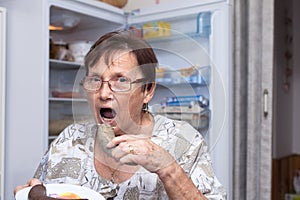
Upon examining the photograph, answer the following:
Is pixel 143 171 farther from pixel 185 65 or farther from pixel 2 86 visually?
pixel 2 86


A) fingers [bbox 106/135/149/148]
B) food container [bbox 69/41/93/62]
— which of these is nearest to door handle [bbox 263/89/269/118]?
food container [bbox 69/41/93/62]

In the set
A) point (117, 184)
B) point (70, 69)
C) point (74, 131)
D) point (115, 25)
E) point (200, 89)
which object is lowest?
point (117, 184)

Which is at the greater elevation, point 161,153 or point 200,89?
point 200,89

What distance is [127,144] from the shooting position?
0.83 metres

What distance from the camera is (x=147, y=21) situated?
215cm

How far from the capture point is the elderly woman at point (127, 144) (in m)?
0.88

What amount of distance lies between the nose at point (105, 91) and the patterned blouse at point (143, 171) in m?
0.16

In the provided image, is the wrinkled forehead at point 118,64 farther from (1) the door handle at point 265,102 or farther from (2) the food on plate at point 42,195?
(1) the door handle at point 265,102

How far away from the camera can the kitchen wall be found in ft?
10.5

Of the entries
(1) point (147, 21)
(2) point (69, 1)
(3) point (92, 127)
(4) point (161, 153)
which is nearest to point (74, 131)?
(3) point (92, 127)

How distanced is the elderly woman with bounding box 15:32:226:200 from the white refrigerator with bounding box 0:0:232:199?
0.12m

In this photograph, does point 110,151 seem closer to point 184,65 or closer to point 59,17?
point 184,65

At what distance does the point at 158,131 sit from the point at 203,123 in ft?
0.77

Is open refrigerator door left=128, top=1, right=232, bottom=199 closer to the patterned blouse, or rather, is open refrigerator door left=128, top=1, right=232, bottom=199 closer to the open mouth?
the patterned blouse
